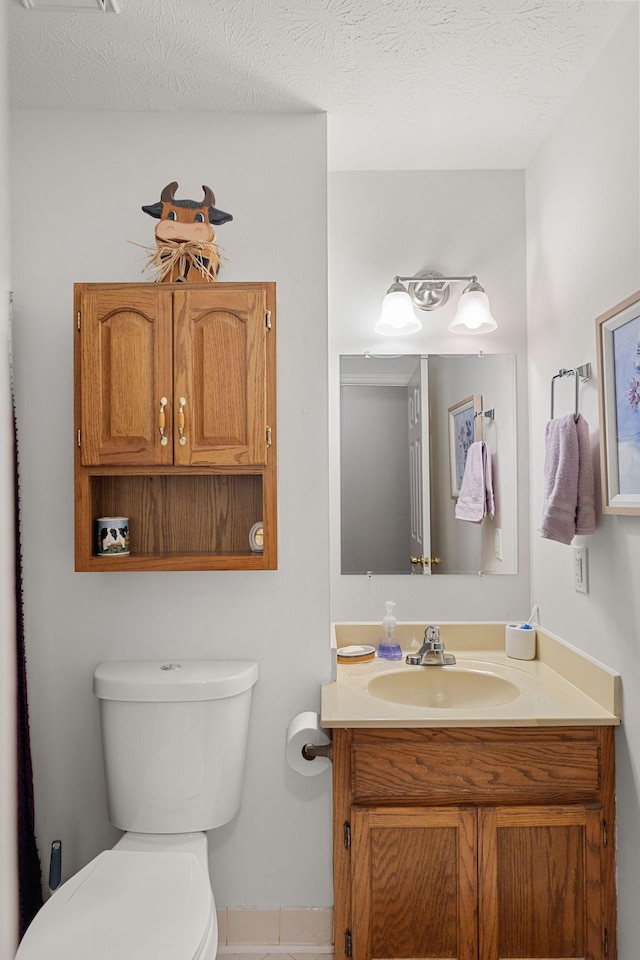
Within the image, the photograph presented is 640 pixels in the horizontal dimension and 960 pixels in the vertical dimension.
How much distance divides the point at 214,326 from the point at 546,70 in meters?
1.10

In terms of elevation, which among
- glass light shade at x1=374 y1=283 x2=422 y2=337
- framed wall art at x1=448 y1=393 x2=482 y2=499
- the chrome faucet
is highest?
glass light shade at x1=374 y1=283 x2=422 y2=337

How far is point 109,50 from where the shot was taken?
177 cm

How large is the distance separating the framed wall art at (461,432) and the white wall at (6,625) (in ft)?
4.48

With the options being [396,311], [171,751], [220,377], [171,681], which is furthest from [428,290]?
[171,751]

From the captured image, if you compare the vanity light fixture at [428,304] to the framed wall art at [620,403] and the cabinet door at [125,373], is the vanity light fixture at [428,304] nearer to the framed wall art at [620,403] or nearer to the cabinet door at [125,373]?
the framed wall art at [620,403]

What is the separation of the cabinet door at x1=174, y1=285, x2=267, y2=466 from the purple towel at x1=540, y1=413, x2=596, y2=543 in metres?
0.76

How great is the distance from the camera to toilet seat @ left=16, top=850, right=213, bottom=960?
1348 millimetres

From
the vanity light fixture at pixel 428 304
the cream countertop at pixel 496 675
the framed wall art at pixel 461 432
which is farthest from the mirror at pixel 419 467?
the cream countertop at pixel 496 675

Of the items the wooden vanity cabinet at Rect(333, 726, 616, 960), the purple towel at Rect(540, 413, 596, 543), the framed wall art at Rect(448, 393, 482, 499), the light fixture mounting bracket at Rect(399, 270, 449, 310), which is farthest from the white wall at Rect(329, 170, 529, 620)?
the wooden vanity cabinet at Rect(333, 726, 616, 960)

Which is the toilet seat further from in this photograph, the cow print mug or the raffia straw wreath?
the raffia straw wreath

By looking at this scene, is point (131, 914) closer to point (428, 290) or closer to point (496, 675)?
point (496, 675)

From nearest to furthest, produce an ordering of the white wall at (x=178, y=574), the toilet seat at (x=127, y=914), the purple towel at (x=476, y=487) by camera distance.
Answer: the toilet seat at (x=127, y=914) < the white wall at (x=178, y=574) < the purple towel at (x=476, y=487)

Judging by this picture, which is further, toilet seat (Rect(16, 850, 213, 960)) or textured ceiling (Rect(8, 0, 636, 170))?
textured ceiling (Rect(8, 0, 636, 170))

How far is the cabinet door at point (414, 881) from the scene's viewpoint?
5.75 ft
